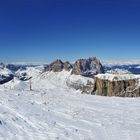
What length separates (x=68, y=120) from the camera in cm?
2650

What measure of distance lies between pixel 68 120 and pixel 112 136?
18.1 feet

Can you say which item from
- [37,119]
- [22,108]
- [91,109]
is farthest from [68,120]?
[91,109]

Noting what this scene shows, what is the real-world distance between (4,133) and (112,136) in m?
7.52

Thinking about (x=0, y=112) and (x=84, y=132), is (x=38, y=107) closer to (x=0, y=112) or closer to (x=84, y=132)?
(x=0, y=112)

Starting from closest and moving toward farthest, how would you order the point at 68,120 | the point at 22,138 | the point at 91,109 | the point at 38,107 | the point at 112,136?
the point at 22,138, the point at 112,136, the point at 68,120, the point at 38,107, the point at 91,109

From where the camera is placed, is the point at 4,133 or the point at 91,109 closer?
the point at 4,133

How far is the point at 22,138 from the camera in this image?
19.7 metres

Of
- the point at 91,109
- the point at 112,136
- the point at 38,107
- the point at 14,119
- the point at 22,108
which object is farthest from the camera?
the point at 91,109

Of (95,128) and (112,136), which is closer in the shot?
(112,136)

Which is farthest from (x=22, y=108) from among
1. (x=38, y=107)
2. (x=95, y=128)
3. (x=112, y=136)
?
(x=112, y=136)

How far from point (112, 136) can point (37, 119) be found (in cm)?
651

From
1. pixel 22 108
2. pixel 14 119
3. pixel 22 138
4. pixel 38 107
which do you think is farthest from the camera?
pixel 38 107

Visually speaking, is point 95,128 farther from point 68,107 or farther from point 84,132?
point 68,107

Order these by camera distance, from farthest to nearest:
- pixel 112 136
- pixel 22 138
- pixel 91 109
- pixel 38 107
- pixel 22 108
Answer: pixel 91 109
pixel 38 107
pixel 22 108
pixel 112 136
pixel 22 138
